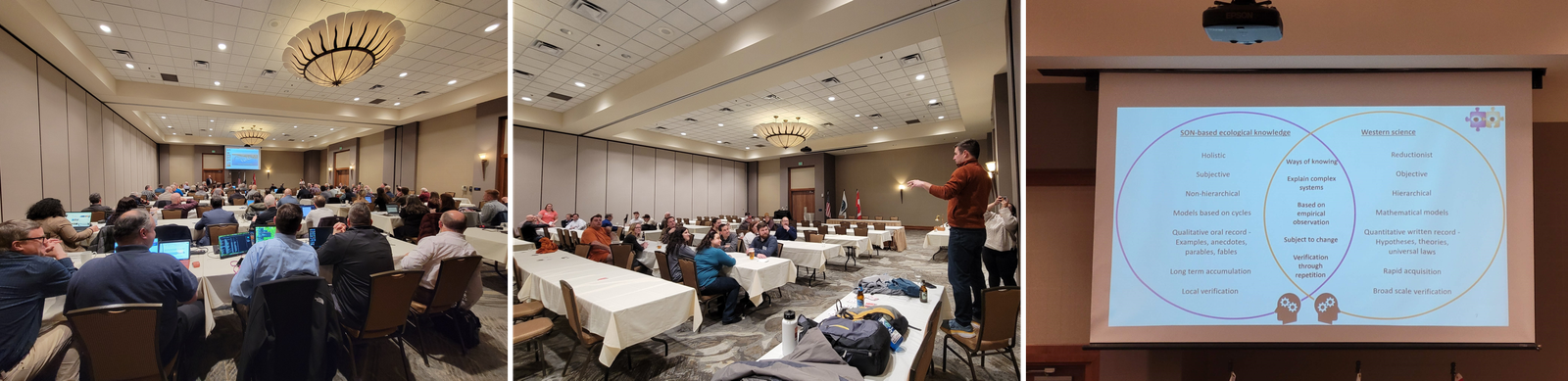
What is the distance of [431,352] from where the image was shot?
2.78 ft

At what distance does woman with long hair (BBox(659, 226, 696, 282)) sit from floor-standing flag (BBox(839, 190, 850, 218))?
1248mm

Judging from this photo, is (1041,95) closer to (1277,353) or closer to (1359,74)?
(1359,74)

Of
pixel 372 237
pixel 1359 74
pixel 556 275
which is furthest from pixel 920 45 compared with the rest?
pixel 372 237

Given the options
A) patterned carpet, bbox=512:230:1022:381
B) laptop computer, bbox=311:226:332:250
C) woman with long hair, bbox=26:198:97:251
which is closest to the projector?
patterned carpet, bbox=512:230:1022:381

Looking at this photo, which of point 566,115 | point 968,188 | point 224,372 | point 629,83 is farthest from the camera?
point 629,83

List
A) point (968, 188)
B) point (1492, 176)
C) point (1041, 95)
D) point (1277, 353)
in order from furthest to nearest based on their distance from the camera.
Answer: point (1277, 353) → point (1041, 95) → point (1492, 176) → point (968, 188)

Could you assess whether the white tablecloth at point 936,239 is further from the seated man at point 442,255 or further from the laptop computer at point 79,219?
the laptop computer at point 79,219

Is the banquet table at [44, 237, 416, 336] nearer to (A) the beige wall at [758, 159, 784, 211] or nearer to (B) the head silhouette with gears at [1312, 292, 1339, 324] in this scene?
(A) the beige wall at [758, 159, 784, 211]

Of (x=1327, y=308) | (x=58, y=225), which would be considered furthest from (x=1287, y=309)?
(x=58, y=225)

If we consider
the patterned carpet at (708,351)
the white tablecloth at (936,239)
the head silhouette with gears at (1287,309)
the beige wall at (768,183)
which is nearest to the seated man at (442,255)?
the patterned carpet at (708,351)

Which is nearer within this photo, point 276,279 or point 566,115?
point 276,279

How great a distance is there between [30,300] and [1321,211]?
183 inches

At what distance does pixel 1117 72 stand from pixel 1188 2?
55 centimetres

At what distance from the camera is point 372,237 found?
0.90m
